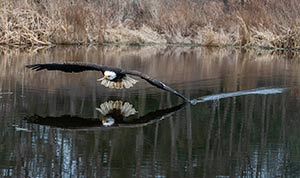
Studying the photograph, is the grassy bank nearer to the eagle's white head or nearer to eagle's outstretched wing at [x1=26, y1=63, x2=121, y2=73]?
eagle's outstretched wing at [x1=26, y1=63, x2=121, y2=73]

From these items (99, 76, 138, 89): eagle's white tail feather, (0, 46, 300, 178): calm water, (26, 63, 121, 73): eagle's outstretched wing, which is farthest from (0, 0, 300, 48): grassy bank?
(99, 76, 138, 89): eagle's white tail feather

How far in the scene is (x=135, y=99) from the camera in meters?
9.77

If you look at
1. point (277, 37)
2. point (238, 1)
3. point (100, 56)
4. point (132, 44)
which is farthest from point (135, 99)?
point (238, 1)

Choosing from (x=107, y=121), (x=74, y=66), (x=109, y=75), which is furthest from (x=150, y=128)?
(x=74, y=66)

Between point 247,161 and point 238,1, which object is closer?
point 247,161

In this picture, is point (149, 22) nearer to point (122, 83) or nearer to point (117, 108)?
point (122, 83)

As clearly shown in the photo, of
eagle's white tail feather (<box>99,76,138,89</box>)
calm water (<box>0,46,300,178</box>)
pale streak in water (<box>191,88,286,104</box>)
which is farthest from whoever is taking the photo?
pale streak in water (<box>191,88,286,104</box>)

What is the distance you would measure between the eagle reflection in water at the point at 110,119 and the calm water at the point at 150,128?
0.5 inches

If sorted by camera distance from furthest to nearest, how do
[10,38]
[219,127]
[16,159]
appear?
[10,38] < [219,127] < [16,159]

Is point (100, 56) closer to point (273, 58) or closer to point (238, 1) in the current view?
point (273, 58)

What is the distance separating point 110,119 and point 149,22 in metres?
18.7

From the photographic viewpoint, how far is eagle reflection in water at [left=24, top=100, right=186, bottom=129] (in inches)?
302

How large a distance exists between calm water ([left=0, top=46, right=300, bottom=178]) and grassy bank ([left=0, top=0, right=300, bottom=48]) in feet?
31.4

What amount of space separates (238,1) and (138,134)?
23682 millimetres
